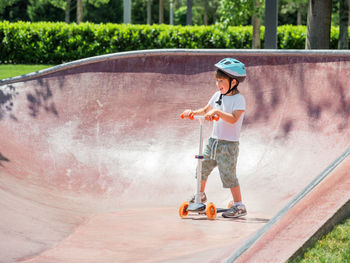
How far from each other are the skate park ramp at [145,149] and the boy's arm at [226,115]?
908 mm

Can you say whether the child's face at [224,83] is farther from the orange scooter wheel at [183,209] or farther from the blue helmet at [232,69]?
the orange scooter wheel at [183,209]

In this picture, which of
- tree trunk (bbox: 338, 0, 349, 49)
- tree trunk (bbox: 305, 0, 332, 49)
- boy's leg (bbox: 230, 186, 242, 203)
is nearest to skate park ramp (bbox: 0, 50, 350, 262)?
boy's leg (bbox: 230, 186, 242, 203)

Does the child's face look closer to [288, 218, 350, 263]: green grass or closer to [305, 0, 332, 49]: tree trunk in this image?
[288, 218, 350, 263]: green grass

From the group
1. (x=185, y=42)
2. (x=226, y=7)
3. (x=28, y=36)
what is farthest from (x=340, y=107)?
(x=28, y=36)

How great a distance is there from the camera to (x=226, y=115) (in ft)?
15.6

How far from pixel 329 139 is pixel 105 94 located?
334 cm

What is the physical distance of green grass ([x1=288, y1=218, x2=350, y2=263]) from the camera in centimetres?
333

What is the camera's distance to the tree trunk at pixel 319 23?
33.9 feet

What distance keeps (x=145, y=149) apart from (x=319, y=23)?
5264 millimetres

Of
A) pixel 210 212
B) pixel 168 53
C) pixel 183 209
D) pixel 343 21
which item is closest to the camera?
pixel 210 212

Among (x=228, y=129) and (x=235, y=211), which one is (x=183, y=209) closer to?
(x=235, y=211)

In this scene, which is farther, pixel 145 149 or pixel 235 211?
pixel 145 149

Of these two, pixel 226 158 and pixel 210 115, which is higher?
pixel 210 115

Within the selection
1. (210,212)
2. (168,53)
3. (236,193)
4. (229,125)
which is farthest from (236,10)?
(210,212)
